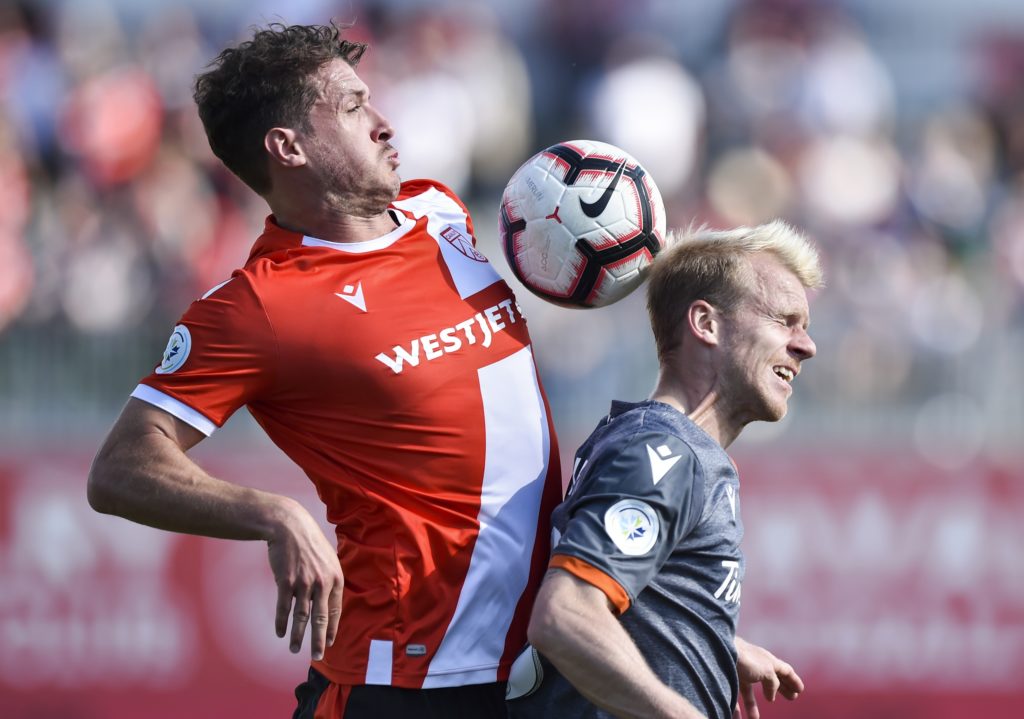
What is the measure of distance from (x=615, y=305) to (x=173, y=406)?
5660mm

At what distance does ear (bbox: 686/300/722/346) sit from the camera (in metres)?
3.84

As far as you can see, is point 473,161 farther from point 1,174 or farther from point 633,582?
point 633,582

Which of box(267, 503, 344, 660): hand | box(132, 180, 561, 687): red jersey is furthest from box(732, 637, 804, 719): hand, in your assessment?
box(267, 503, 344, 660): hand

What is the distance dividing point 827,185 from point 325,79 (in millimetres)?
7839

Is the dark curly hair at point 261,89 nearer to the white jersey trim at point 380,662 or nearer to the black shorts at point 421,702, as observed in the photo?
the white jersey trim at point 380,662

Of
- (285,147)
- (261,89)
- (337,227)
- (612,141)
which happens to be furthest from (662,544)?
(612,141)

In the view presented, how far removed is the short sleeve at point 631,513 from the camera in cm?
334

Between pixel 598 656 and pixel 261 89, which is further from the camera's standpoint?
pixel 261 89

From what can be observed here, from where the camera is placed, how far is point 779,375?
12.8 ft

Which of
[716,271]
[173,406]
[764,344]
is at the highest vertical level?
[716,271]

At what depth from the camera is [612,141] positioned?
11.1 meters

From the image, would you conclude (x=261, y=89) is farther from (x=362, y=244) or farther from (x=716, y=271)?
(x=716, y=271)

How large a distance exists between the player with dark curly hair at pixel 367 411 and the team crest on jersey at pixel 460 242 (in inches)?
2.9

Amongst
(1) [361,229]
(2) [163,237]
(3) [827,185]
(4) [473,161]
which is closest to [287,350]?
(1) [361,229]
